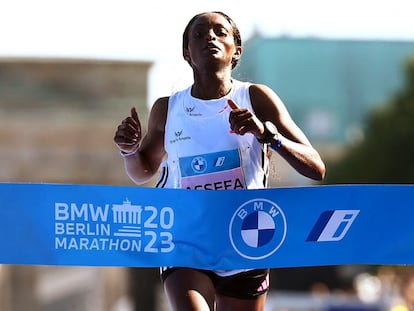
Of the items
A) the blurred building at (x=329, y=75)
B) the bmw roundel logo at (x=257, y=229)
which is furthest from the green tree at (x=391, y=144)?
the bmw roundel logo at (x=257, y=229)

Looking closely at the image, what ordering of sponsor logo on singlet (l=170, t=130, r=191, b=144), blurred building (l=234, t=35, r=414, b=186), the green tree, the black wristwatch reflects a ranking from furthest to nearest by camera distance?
blurred building (l=234, t=35, r=414, b=186) → the green tree → sponsor logo on singlet (l=170, t=130, r=191, b=144) → the black wristwatch

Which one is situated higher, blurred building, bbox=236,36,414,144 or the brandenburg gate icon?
the brandenburg gate icon

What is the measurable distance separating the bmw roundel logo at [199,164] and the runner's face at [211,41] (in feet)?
1.43

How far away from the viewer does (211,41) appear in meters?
7.87

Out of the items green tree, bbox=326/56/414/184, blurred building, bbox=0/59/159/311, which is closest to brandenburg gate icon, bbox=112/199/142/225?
blurred building, bbox=0/59/159/311

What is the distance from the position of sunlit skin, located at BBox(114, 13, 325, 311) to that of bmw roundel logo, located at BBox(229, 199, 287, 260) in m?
0.22

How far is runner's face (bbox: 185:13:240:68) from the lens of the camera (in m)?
7.88

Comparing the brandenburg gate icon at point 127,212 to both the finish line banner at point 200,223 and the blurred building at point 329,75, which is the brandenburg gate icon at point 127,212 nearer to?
the finish line banner at point 200,223

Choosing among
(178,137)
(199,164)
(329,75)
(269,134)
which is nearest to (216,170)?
(199,164)

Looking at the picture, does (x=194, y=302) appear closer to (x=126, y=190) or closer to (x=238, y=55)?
(x=126, y=190)

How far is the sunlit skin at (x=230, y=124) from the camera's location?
7.72 meters

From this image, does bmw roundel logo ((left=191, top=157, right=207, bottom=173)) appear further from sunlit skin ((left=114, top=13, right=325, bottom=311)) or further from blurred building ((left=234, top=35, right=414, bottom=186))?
blurred building ((left=234, top=35, right=414, bottom=186))

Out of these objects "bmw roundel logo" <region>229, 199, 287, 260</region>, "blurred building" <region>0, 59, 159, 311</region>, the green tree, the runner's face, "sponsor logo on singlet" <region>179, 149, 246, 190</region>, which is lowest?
the green tree

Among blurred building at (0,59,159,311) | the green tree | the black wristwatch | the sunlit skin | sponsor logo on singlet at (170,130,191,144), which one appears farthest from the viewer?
the green tree
